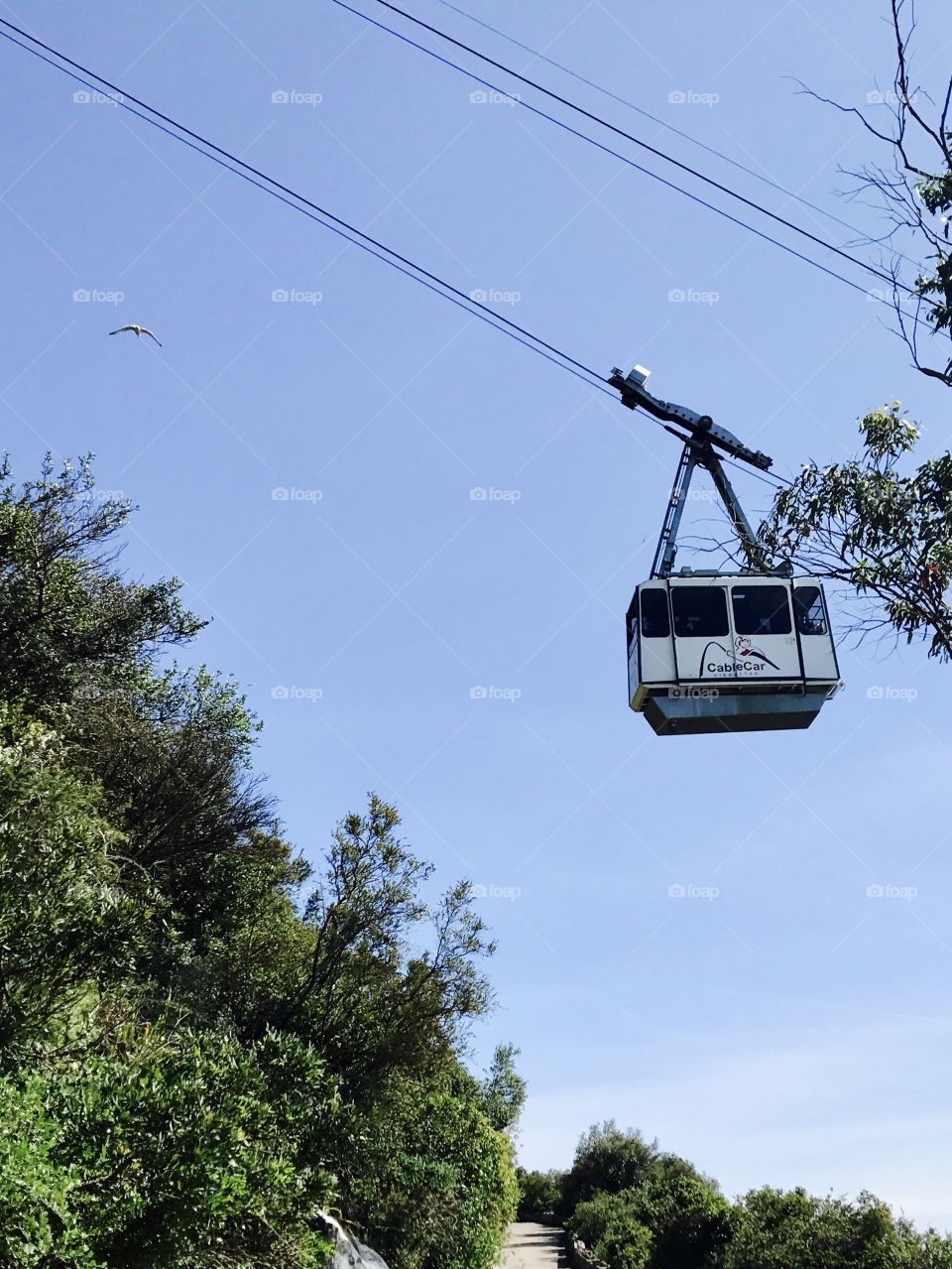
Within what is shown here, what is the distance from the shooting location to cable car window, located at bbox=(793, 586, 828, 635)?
16.0 m

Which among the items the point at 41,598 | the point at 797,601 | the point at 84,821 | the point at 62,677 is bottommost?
the point at 84,821

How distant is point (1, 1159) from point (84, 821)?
290 inches

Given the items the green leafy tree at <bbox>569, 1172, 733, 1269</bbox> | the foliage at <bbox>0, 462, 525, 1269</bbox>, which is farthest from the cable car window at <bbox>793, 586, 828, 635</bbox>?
the green leafy tree at <bbox>569, 1172, 733, 1269</bbox>

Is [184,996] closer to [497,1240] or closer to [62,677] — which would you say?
[62,677]

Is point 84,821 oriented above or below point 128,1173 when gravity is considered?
above

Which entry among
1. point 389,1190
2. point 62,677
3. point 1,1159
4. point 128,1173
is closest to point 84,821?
point 128,1173

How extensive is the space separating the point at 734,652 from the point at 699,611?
907 millimetres

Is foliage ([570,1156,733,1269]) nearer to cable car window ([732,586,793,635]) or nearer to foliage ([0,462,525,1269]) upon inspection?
foliage ([0,462,525,1269])

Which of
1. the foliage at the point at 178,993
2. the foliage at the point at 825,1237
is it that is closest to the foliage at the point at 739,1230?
the foliage at the point at 825,1237

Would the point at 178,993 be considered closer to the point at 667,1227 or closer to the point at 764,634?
the point at 764,634

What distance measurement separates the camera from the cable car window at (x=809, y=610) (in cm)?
1605

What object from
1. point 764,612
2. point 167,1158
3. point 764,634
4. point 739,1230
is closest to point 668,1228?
point 739,1230

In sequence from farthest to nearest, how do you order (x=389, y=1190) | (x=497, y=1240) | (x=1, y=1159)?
(x=497, y=1240) → (x=389, y=1190) → (x=1, y=1159)

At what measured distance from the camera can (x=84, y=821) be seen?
15555 millimetres
